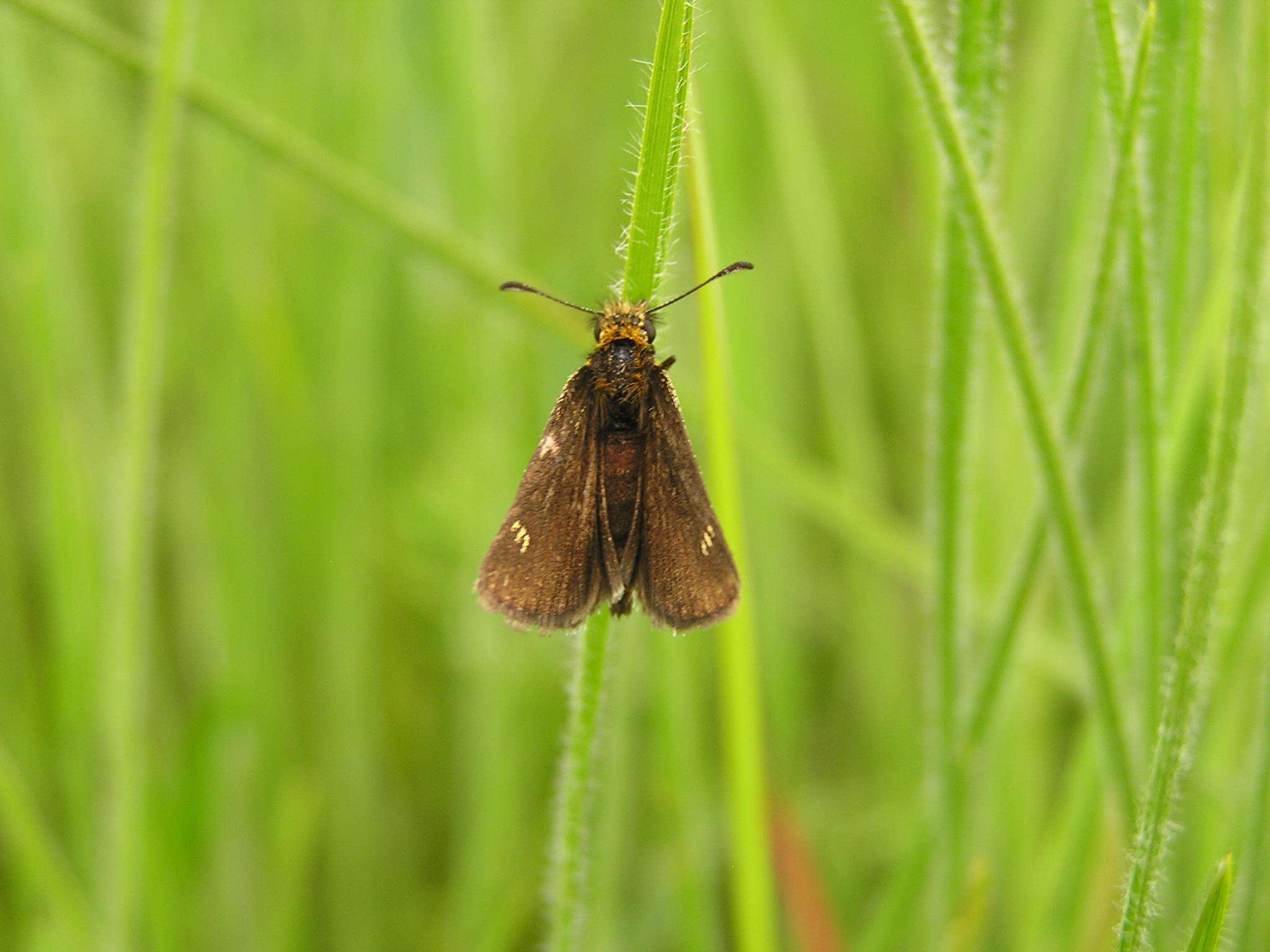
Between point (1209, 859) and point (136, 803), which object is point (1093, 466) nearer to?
point (1209, 859)

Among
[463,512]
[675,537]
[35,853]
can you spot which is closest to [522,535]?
[675,537]

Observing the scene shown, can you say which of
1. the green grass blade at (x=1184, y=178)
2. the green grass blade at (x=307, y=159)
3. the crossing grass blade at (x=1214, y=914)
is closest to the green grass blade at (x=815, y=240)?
the green grass blade at (x=307, y=159)

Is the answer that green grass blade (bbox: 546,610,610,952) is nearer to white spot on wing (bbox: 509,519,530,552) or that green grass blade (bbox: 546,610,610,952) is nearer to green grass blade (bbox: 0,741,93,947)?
white spot on wing (bbox: 509,519,530,552)

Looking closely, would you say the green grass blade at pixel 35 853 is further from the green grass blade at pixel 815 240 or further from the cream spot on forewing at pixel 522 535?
the green grass blade at pixel 815 240

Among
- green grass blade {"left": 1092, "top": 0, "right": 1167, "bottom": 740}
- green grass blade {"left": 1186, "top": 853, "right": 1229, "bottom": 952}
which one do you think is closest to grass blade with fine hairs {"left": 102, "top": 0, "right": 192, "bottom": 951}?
green grass blade {"left": 1092, "top": 0, "right": 1167, "bottom": 740}

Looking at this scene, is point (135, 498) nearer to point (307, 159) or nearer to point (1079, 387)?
point (307, 159)

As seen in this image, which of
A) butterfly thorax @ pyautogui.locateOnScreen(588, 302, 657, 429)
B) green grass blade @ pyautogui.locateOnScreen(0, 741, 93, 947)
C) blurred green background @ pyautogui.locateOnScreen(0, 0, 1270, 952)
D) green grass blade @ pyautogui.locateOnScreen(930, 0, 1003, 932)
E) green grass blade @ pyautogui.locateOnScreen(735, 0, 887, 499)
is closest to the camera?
green grass blade @ pyautogui.locateOnScreen(930, 0, 1003, 932)

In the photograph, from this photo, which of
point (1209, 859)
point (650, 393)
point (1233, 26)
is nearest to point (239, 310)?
point (650, 393)

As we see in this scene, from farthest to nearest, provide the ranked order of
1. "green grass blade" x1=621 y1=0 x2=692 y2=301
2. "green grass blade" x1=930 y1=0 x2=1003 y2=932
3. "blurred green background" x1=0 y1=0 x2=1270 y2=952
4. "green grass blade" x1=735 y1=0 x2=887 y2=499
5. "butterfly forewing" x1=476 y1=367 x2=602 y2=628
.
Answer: "green grass blade" x1=735 y1=0 x2=887 y2=499, "blurred green background" x1=0 y1=0 x2=1270 y2=952, "butterfly forewing" x1=476 y1=367 x2=602 y2=628, "green grass blade" x1=930 y1=0 x2=1003 y2=932, "green grass blade" x1=621 y1=0 x2=692 y2=301
